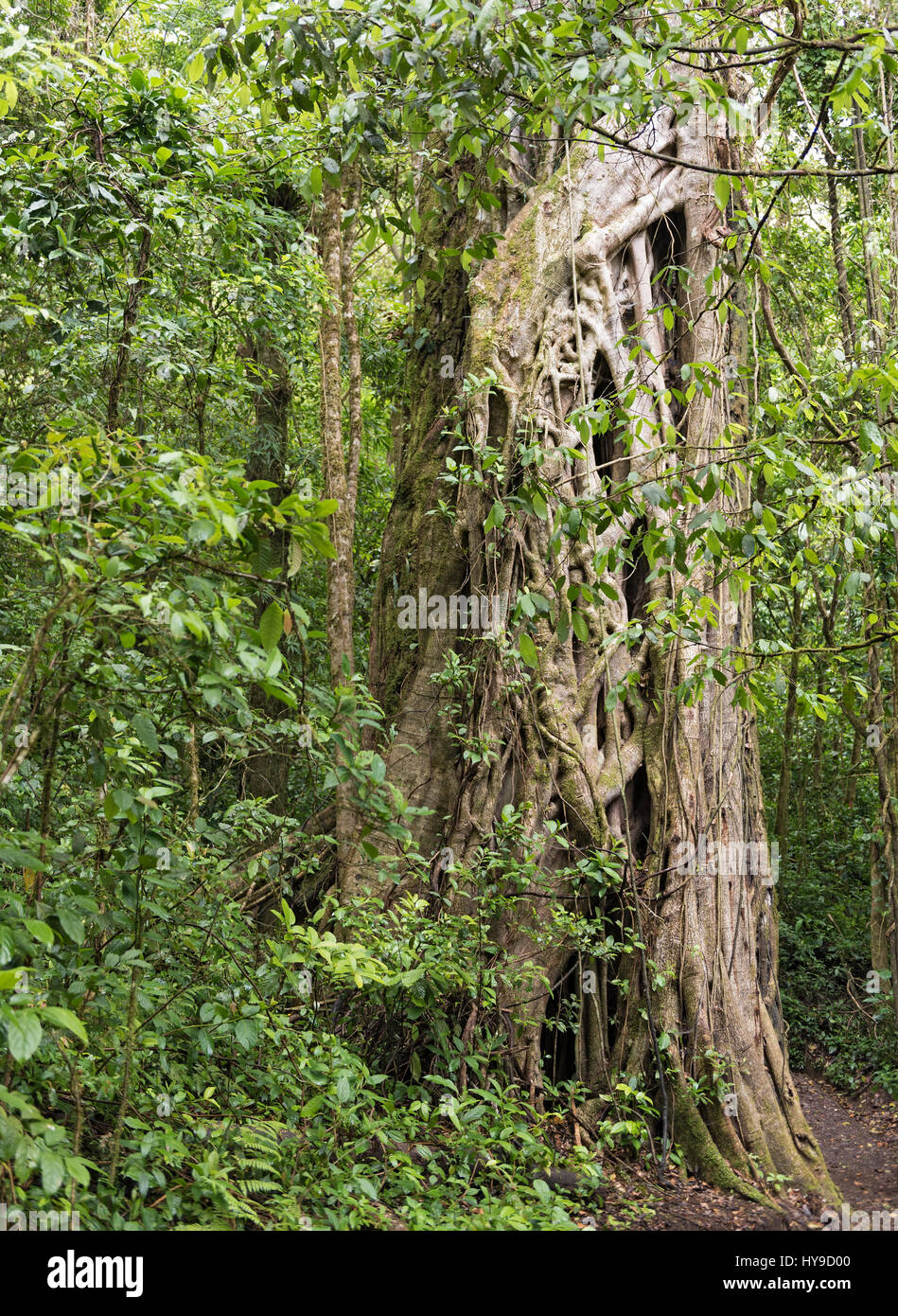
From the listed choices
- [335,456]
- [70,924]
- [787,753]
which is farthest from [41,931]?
[787,753]

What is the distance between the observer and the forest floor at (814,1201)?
3919 millimetres

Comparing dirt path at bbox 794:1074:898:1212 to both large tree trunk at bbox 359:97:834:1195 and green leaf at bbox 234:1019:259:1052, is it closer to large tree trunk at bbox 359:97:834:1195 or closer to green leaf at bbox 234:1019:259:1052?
large tree trunk at bbox 359:97:834:1195

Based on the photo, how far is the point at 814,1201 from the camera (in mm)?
4355

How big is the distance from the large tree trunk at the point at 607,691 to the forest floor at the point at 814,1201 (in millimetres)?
154

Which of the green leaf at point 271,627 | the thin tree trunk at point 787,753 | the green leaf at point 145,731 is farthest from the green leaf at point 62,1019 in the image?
the thin tree trunk at point 787,753

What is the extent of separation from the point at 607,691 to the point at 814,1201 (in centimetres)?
236

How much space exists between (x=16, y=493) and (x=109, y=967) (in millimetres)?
1270

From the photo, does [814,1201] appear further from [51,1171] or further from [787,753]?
[787,753]

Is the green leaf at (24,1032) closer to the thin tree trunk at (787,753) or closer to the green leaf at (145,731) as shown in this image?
the green leaf at (145,731)

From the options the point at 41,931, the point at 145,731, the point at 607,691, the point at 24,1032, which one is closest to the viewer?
the point at 24,1032

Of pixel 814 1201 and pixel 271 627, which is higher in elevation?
pixel 271 627

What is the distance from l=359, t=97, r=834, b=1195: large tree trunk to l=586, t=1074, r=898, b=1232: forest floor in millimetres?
154

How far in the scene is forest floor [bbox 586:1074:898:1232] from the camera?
12.9 ft

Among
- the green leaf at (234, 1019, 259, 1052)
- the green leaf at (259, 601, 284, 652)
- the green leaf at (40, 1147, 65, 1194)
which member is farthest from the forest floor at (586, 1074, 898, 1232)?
the green leaf at (259, 601, 284, 652)
